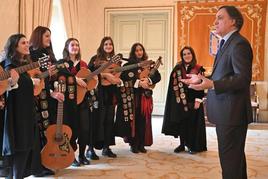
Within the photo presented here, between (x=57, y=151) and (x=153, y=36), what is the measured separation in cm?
511

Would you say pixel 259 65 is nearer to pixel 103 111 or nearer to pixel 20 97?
pixel 103 111

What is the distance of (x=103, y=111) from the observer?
3932 mm

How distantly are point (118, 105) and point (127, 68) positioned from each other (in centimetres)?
A: 51

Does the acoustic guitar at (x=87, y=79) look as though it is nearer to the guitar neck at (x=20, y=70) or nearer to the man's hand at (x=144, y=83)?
the man's hand at (x=144, y=83)

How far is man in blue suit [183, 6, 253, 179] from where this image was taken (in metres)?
2.04

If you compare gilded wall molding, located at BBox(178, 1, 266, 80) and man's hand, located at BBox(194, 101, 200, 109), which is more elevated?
gilded wall molding, located at BBox(178, 1, 266, 80)

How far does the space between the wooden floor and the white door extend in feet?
10.1

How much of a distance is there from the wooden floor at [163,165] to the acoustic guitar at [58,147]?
5.9 inches

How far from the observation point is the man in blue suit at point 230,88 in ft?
6.68

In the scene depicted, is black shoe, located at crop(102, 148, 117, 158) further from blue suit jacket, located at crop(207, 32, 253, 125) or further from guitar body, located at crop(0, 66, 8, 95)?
blue suit jacket, located at crop(207, 32, 253, 125)

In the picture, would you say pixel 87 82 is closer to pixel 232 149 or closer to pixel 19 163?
pixel 19 163

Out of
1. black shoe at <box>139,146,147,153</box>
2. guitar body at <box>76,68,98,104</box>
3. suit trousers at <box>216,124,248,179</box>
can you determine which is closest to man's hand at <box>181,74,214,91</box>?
suit trousers at <box>216,124,248,179</box>

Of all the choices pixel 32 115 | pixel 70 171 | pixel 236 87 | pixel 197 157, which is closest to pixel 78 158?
pixel 70 171

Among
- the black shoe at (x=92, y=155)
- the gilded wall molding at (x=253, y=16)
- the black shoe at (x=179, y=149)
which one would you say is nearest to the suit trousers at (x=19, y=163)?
the black shoe at (x=92, y=155)
